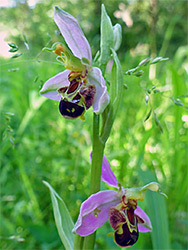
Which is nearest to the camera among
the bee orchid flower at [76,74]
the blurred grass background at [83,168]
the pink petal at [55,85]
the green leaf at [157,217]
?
the bee orchid flower at [76,74]

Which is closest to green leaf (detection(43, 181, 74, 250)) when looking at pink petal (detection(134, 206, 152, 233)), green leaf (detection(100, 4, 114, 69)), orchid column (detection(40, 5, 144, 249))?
orchid column (detection(40, 5, 144, 249))

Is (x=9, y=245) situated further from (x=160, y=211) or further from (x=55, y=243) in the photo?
(x=160, y=211)

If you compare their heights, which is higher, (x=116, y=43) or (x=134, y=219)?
(x=116, y=43)

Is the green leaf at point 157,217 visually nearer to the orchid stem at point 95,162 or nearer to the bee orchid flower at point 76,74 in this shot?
the orchid stem at point 95,162

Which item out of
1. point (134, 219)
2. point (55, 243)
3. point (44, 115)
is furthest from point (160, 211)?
point (44, 115)

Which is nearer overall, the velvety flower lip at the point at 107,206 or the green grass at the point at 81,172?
the velvety flower lip at the point at 107,206

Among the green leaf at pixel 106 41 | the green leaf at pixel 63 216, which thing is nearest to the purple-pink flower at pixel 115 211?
the green leaf at pixel 63 216
